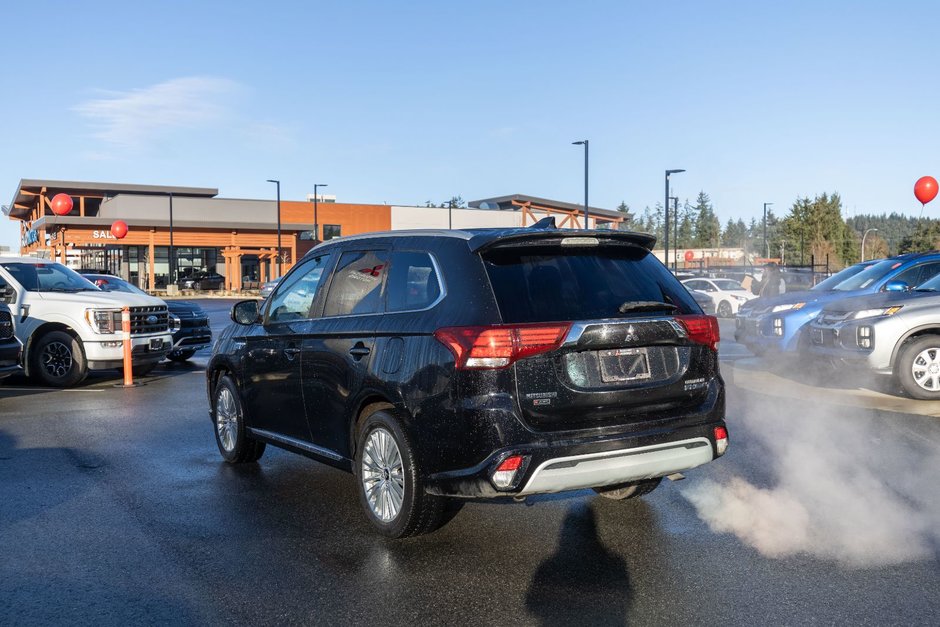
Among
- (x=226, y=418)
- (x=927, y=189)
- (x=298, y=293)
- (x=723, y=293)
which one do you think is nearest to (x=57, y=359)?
(x=226, y=418)

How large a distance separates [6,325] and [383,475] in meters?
7.41

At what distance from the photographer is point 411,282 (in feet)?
16.8

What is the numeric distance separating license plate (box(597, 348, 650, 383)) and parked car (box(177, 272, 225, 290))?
56780 millimetres

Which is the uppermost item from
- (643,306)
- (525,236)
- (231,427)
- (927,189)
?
(927,189)

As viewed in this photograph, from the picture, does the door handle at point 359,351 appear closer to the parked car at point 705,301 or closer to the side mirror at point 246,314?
the side mirror at point 246,314

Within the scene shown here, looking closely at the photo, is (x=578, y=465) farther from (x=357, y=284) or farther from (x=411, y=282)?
(x=357, y=284)

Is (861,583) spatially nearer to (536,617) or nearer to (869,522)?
(869,522)

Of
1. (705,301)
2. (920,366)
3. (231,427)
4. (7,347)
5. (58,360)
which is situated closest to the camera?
(231,427)

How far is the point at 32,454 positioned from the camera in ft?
24.3

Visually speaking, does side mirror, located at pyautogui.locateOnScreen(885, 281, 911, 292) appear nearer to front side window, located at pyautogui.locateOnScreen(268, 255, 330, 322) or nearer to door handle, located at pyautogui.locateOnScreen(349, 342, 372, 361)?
front side window, located at pyautogui.locateOnScreen(268, 255, 330, 322)

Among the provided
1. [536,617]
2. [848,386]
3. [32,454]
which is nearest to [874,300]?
[848,386]

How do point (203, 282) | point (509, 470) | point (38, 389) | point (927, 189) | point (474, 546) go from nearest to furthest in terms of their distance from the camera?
point (509, 470) → point (474, 546) → point (38, 389) → point (927, 189) → point (203, 282)

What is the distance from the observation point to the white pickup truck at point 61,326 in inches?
476

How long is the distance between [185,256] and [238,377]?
58613 mm
